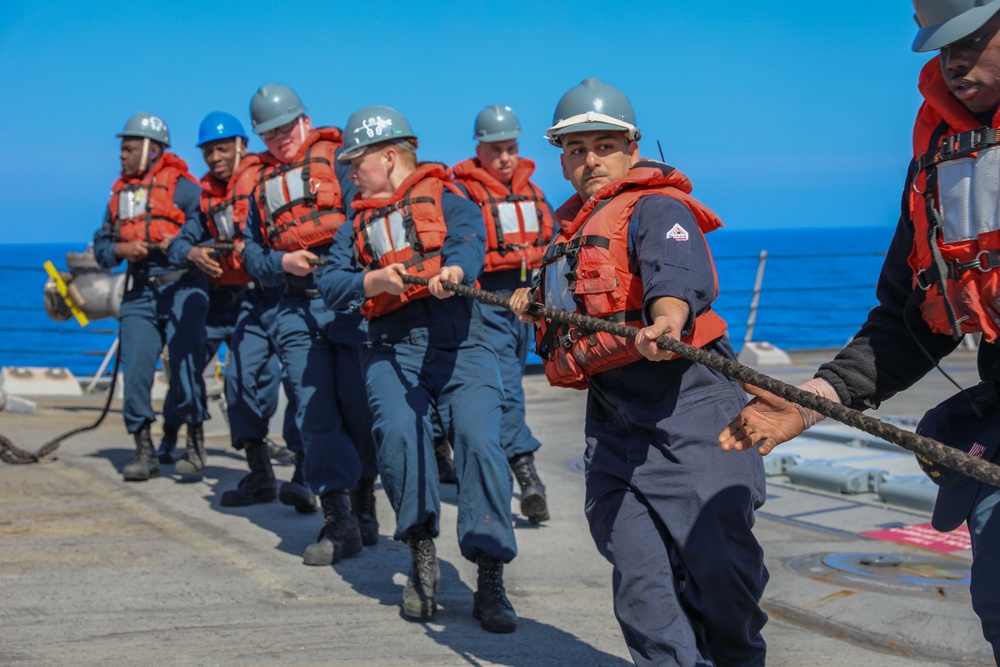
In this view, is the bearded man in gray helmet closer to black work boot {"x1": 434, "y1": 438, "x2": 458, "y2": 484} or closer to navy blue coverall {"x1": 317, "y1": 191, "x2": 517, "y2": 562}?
navy blue coverall {"x1": 317, "y1": 191, "x2": 517, "y2": 562}

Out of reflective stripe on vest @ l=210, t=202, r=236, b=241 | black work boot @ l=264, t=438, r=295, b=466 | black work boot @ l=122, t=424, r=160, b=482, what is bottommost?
black work boot @ l=264, t=438, r=295, b=466

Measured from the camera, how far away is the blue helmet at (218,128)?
842 centimetres

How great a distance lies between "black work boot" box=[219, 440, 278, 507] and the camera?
7.71 metres

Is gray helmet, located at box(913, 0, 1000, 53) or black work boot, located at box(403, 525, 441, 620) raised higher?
gray helmet, located at box(913, 0, 1000, 53)

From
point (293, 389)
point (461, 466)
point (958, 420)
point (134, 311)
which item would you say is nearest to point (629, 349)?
point (958, 420)

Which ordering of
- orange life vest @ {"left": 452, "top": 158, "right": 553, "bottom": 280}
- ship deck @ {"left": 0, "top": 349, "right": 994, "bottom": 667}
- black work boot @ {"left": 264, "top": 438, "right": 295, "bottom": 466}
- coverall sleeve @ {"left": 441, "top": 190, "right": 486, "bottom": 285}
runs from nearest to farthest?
ship deck @ {"left": 0, "top": 349, "right": 994, "bottom": 667} → coverall sleeve @ {"left": 441, "top": 190, "right": 486, "bottom": 285} → orange life vest @ {"left": 452, "top": 158, "right": 553, "bottom": 280} → black work boot @ {"left": 264, "top": 438, "right": 295, "bottom": 466}

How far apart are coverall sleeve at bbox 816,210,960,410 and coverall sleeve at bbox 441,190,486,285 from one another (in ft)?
7.67

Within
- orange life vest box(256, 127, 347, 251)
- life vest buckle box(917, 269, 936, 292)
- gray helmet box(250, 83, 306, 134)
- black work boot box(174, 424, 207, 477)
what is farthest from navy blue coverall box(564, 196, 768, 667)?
black work boot box(174, 424, 207, 477)

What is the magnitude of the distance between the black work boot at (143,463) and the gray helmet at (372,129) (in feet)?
12.3

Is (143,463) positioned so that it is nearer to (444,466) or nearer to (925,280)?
(444,466)

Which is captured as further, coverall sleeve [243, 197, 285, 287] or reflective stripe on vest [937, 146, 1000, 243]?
coverall sleeve [243, 197, 285, 287]

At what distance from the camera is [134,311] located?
881 cm

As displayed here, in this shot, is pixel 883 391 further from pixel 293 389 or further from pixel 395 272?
pixel 293 389

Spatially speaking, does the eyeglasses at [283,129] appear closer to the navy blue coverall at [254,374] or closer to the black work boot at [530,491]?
the navy blue coverall at [254,374]
